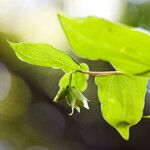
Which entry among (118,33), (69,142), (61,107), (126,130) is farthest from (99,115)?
(118,33)

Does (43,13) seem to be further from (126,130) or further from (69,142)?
(126,130)

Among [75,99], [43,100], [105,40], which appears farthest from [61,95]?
[43,100]

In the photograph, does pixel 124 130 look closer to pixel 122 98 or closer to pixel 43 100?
pixel 122 98

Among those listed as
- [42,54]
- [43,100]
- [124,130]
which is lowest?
[43,100]

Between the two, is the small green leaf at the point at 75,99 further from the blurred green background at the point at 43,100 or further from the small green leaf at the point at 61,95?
the blurred green background at the point at 43,100

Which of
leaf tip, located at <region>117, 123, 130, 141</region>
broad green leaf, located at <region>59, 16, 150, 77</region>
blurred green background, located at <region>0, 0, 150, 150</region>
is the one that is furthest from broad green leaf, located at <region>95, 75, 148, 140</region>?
blurred green background, located at <region>0, 0, 150, 150</region>

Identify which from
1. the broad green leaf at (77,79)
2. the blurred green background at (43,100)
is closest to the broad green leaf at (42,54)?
the broad green leaf at (77,79)
